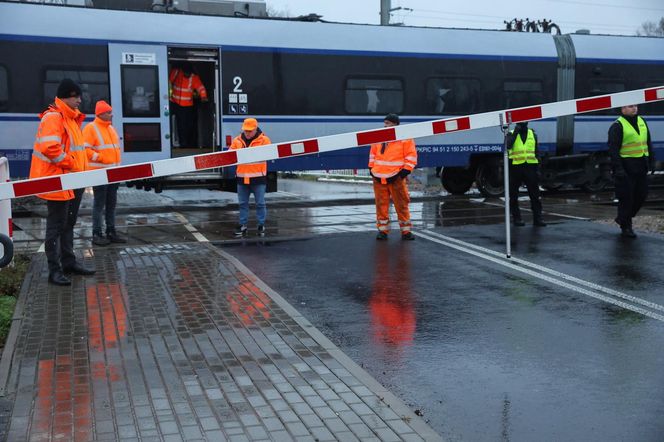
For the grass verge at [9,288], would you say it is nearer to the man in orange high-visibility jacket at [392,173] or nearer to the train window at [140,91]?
the man in orange high-visibility jacket at [392,173]

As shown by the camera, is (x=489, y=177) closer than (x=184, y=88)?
No

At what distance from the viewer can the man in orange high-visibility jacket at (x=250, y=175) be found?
11320 mm

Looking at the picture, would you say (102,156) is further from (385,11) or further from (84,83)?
(385,11)

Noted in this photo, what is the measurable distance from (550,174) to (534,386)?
1393 cm

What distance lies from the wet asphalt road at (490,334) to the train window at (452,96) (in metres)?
7.22

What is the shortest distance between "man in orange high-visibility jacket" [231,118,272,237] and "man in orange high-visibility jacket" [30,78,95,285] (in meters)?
3.38

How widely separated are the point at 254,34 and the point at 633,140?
25.1ft

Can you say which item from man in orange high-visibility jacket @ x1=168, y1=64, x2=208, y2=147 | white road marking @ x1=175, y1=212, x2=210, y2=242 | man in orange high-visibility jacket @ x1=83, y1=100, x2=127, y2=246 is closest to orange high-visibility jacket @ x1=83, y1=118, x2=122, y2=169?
man in orange high-visibility jacket @ x1=83, y1=100, x2=127, y2=246

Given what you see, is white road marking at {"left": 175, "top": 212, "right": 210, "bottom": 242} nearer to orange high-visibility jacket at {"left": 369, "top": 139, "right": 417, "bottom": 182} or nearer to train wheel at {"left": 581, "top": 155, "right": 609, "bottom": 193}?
orange high-visibility jacket at {"left": 369, "top": 139, "right": 417, "bottom": 182}

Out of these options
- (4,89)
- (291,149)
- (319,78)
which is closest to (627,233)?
(291,149)

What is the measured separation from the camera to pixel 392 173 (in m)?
10.7

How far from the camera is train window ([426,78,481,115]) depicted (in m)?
16.9

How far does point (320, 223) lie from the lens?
12.9m

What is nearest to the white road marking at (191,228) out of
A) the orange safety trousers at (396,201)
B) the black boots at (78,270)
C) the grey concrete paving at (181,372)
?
the orange safety trousers at (396,201)
